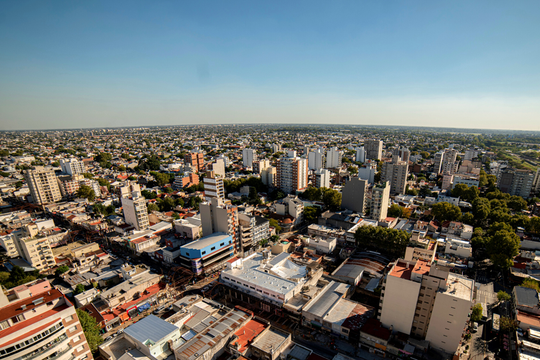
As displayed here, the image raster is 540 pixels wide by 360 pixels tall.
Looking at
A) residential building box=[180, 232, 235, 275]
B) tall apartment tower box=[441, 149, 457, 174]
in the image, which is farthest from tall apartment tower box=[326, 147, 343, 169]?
residential building box=[180, 232, 235, 275]

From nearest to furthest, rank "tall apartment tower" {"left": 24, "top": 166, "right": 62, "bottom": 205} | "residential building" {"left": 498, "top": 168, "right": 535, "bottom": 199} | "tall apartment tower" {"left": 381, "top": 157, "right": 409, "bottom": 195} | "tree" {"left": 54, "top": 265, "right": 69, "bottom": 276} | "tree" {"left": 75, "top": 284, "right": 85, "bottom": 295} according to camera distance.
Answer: "tree" {"left": 75, "top": 284, "right": 85, "bottom": 295} < "tree" {"left": 54, "top": 265, "right": 69, "bottom": 276} < "tall apartment tower" {"left": 24, "top": 166, "right": 62, "bottom": 205} < "residential building" {"left": 498, "top": 168, "right": 535, "bottom": 199} < "tall apartment tower" {"left": 381, "top": 157, "right": 409, "bottom": 195}

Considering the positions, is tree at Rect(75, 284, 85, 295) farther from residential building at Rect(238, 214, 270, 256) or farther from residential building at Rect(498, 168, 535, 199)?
residential building at Rect(498, 168, 535, 199)

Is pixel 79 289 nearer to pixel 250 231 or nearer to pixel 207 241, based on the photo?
pixel 207 241

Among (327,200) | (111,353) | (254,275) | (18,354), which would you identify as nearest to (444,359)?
(254,275)

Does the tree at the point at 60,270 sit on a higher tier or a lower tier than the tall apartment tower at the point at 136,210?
lower

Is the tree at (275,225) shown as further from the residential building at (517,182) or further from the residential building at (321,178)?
the residential building at (517,182)

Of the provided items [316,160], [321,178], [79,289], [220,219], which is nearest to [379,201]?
[321,178]

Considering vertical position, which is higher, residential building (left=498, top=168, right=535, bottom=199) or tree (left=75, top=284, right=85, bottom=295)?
residential building (left=498, top=168, right=535, bottom=199)

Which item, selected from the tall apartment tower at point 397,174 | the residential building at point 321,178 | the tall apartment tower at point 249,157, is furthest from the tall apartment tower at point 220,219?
the tall apartment tower at point 249,157
